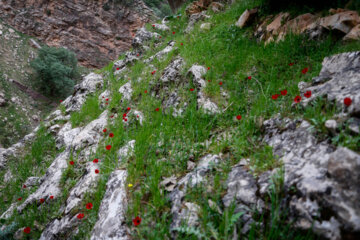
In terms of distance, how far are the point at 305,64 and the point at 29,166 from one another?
595cm

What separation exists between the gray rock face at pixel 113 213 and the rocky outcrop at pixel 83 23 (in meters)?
21.9

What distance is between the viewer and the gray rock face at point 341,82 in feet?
5.27

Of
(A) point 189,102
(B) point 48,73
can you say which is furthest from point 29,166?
(B) point 48,73

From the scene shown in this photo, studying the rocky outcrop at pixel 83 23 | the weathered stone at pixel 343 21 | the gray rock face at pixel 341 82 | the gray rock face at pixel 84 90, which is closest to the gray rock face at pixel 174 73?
the gray rock face at pixel 341 82

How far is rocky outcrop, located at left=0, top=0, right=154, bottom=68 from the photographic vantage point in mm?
19062

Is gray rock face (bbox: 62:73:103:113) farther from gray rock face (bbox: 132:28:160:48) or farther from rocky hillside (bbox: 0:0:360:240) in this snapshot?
gray rock face (bbox: 132:28:160:48)

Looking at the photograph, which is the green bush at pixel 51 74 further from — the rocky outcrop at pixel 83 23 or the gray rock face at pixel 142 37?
the gray rock face at pixel 142 37

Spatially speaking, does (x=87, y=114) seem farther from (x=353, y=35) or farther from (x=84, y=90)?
(x=353, y=35)

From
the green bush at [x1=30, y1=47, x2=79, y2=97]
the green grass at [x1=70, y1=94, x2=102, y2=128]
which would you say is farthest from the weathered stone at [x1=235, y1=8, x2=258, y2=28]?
the green bush at [x1=30, y1=47, x2=79, y2=97]

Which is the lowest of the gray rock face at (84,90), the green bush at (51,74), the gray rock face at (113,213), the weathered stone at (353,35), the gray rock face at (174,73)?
the weathered stone at (353,35)

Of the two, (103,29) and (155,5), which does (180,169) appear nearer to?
(103,29)

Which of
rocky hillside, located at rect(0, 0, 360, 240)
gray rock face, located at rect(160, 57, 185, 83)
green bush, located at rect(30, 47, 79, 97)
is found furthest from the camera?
green bush, located at rect(30, 47, 79, 97)

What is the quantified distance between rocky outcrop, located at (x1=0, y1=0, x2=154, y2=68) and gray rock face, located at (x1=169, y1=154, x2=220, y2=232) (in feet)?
73.5

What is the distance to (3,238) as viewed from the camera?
247cm
